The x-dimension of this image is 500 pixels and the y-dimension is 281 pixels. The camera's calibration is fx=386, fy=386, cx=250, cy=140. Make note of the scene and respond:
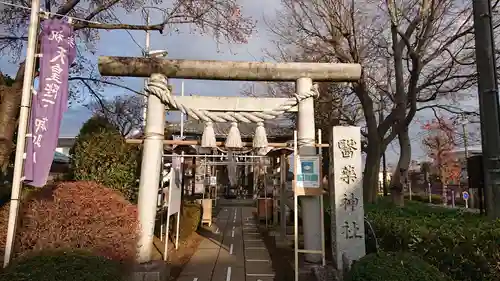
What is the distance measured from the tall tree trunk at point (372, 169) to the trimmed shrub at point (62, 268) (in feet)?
38.0

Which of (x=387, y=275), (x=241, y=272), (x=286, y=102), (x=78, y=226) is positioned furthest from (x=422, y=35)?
(x=78, y=226)

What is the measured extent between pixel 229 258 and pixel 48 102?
606cm

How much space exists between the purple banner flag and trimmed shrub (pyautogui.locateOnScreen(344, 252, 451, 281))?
4.49 meters

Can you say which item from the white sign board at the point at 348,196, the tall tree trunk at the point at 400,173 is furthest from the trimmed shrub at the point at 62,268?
the tall tree trunk at the point at 400,173

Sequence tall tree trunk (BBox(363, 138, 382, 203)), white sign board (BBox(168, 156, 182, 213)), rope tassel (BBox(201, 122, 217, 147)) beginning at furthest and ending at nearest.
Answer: tall tree trunk (BBox(363, 138, 382, 203)) < white sign board (BBox(168, 156, 182, 213)) < rope tassel (BBox(201, 122, 217, 147))

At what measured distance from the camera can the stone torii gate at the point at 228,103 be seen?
7.95 meters

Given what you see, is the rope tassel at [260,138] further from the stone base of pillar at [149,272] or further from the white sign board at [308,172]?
the stone base of pillar at [149,272]

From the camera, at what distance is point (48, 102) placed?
5656 mm

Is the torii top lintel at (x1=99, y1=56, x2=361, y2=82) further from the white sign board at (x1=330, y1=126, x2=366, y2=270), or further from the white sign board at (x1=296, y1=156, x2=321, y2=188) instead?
the white sign board at (x1=296, y1=156, x2=321, y2=188)

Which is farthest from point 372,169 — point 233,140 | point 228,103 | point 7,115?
point 7,115

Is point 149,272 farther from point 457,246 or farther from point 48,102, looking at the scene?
point 457,246

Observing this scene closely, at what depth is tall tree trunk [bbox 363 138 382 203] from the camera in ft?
46.6

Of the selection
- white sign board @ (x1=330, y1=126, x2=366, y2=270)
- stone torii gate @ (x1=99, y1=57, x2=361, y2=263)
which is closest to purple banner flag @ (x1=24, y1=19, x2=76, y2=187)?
stone torii gate @ (x1=99, y1=57, x2=361, y2=263)

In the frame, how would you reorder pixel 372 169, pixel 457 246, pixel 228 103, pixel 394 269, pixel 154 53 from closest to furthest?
pixel 394 269
pixel 457 246
pixel 228 103
pixel 154 53
pixel 372 169
